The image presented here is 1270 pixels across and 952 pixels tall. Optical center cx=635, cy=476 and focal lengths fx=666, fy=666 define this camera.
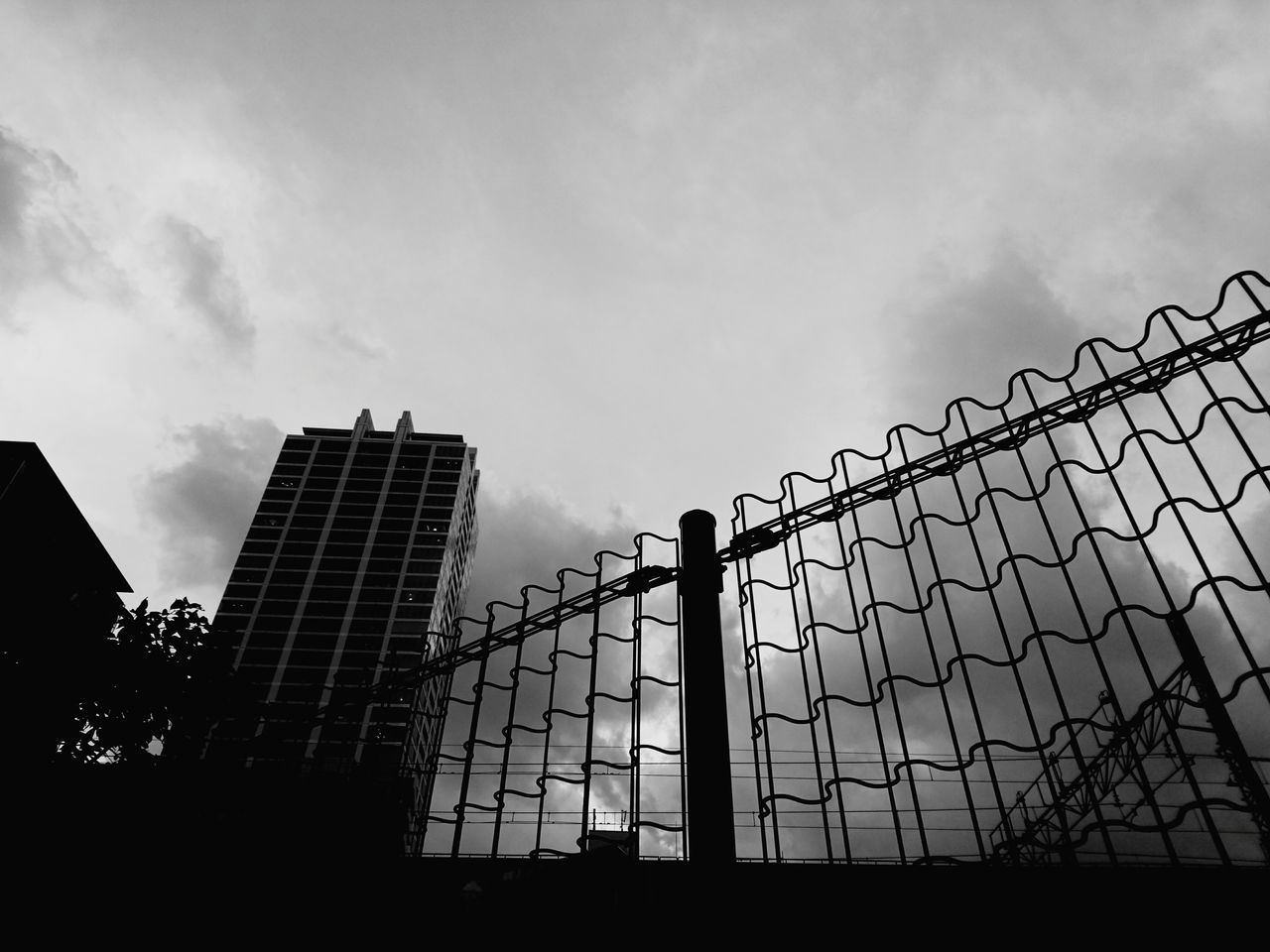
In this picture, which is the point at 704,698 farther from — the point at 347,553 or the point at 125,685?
the point at 347,553

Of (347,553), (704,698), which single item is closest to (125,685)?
(704,698)

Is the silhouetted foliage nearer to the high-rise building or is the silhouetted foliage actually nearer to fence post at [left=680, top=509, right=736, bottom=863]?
fence post at [left=680, top=509, right=736, bottom=863]

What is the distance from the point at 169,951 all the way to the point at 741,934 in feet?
A: 6.56

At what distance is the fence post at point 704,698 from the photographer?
232 cm

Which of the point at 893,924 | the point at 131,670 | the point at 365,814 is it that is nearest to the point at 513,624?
the point at 365,814

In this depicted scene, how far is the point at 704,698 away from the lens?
261cm

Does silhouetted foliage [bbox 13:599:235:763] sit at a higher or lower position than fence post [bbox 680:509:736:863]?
higher

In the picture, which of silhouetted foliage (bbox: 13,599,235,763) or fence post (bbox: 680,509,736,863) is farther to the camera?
silhouetted foliage (bbox: 13,599,235,763)

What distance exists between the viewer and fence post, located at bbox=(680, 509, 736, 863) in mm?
2324

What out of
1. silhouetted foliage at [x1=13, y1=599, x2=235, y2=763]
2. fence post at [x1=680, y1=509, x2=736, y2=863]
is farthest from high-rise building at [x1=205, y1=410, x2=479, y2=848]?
fence post at [x1=680, y1=509, x2=736, y2=863]

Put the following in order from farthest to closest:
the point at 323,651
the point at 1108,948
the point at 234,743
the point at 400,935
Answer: the point at 323,651
the point at 234,743
the point at 400,935
the point at 1108,948

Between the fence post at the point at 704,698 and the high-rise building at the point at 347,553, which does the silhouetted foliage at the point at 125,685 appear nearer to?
the fence post at the point at 704,698

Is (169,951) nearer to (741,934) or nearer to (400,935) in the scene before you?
(400,935)

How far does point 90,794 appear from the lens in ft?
9.50
